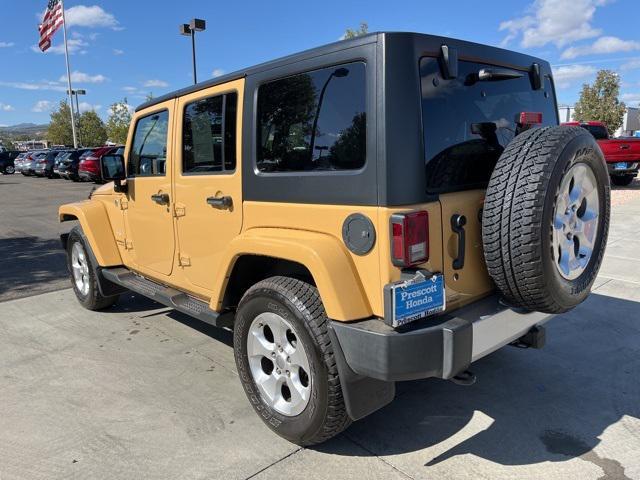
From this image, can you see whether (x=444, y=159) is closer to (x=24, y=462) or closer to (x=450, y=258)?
(x=450, y=258)

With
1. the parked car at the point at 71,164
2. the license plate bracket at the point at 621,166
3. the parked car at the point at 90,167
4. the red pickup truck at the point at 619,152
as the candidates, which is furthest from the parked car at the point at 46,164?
the license plate bracket at the point at 621,166

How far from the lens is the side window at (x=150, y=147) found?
3875mm

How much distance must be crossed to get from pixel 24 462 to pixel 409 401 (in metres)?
2.23

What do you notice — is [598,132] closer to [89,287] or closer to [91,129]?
[89,287]

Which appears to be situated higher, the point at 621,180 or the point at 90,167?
the point at 90,167

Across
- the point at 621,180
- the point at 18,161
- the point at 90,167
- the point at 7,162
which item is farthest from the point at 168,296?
the point at 7,162

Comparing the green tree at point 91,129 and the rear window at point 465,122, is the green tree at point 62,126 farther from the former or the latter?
the rear window at point 465,122

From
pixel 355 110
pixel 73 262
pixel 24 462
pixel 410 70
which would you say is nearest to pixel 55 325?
pixel 73 262

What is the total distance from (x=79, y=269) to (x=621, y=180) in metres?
17.0

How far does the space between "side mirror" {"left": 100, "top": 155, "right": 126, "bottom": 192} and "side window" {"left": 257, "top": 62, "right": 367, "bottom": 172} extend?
2.02m

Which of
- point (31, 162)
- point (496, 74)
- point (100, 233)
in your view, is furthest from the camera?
point (31, 162)

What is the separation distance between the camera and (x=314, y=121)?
260 cm

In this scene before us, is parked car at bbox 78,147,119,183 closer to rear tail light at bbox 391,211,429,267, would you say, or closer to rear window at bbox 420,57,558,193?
rear window at bbox 420,57,558,193

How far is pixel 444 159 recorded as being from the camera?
2.47 metres
